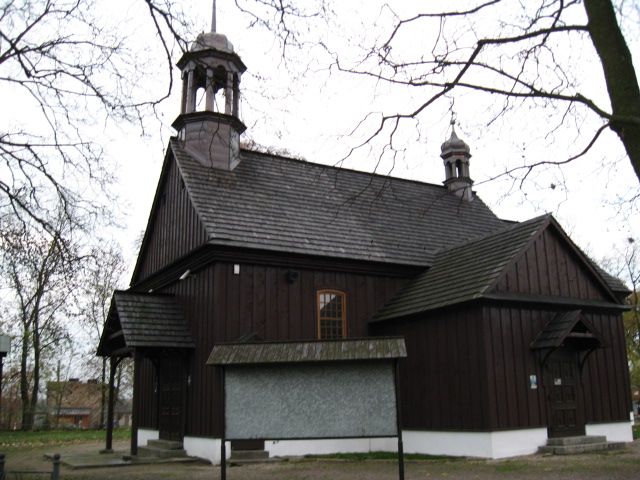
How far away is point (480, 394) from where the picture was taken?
15.2 meters

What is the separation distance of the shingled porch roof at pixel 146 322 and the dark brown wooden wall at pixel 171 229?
1.63m

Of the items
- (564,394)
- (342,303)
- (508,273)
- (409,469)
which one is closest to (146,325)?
(342,303)

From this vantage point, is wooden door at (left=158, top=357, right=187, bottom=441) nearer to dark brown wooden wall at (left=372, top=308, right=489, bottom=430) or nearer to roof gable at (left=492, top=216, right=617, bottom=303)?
dark brown wooden wall at (left=372, top=308, right=489, bottom=430)

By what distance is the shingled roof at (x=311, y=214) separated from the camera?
1772cm

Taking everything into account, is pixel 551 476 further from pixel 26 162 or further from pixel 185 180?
pixel 185 180

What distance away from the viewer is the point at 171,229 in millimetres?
19922

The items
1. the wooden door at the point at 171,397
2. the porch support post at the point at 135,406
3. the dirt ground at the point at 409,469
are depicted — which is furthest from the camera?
the wooden door at the point at 171,397

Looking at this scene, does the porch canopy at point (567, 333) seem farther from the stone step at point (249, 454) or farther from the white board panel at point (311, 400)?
the white board panel at point (311, 400)

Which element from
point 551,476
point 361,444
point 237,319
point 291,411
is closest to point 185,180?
point 237,319

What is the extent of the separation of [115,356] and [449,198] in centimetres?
1326

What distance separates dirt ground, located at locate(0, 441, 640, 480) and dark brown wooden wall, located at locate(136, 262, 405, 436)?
185cm

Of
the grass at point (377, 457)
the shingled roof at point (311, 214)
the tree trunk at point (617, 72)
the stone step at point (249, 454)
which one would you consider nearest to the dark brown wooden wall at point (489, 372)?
the grass at point (377, 457)

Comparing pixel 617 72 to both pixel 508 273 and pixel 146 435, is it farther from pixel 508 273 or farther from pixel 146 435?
pixel 146 435

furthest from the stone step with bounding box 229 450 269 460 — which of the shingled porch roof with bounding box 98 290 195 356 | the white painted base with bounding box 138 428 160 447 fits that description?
the white painted base with bounding box 138 428 160 447
